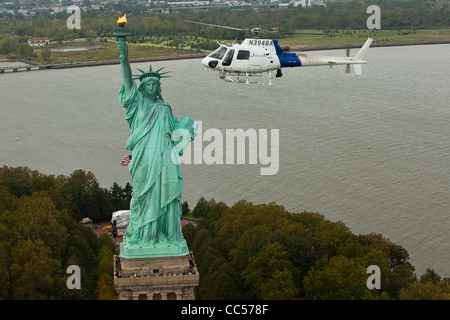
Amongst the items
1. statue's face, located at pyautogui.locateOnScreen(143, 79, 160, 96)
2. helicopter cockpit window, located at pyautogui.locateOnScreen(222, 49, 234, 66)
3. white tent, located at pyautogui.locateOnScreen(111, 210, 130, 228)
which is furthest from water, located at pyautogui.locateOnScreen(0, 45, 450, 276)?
statue's face, located at pyautogui.locateOnScreen(143, 79, 160, 96)

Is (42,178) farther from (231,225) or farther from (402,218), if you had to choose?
(402,218)

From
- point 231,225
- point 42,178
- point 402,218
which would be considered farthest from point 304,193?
point 42,178

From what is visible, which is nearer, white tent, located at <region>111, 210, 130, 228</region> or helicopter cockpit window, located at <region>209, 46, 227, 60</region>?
helicopter cockpit window, located at <region>209, 46, 227, 60</region>

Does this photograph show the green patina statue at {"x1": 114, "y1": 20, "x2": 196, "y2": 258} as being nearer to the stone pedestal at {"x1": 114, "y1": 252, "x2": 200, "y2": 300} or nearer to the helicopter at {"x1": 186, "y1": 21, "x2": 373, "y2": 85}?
the stone pedestal at {"x1": 114, "y1": 252, "x2": 200, "y2": 300}

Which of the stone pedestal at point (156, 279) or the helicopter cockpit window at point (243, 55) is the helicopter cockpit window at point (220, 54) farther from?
the stone pedestal at point (156, 279)

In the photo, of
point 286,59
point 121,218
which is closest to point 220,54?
point 286,59

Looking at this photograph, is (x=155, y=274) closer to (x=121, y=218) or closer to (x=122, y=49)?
(x=122, y=49)
